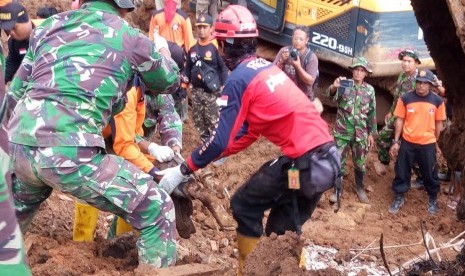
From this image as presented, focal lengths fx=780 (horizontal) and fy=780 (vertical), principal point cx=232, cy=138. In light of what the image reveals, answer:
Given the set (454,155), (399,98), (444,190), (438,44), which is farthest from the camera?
(444,190)

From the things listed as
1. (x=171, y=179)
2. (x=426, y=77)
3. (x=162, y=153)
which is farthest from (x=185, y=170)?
(x=426, y=77)

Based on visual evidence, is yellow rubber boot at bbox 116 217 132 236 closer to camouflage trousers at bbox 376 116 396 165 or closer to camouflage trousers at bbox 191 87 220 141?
camouflage trousers at bbox 191 87 220 141

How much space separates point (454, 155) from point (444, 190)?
10.9ft

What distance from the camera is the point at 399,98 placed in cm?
866

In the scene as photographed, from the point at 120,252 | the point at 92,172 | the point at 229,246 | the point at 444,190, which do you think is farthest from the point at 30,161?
the point at 444,190

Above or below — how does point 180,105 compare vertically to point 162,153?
below

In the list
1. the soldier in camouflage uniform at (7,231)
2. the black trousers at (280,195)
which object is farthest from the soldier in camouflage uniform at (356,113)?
the soldier in camouflage uniform at (7,231)

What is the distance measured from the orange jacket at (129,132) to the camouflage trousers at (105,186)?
0.70 metres

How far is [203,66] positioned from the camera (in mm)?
9125

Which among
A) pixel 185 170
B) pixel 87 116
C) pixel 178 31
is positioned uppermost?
pixel 87 116

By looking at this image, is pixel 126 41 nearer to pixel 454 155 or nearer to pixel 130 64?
pixel 130 64

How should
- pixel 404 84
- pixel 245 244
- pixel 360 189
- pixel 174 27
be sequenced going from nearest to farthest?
pixel 245 244
pixel 404 84
pixel 360 189
pixel 174 27

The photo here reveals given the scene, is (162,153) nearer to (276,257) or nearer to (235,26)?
(235,26)

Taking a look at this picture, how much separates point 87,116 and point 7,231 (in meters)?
2.04
